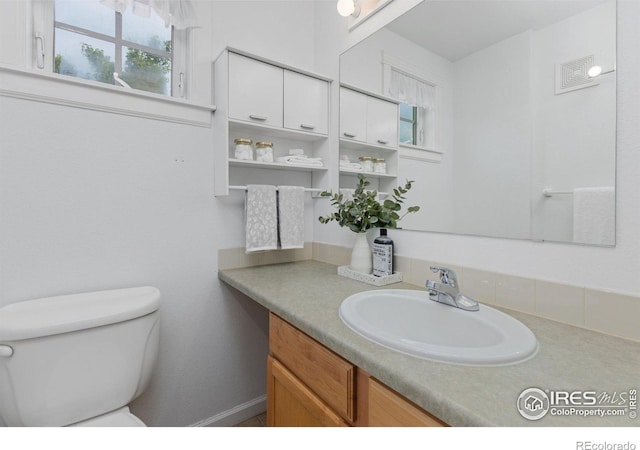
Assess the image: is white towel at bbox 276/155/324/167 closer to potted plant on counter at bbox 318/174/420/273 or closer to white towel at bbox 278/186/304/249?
white towel at bbox 278/186/304/249

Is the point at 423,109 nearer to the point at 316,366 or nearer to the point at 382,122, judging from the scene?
the point at 382,122

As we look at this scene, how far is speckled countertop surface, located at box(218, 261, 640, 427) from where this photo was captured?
0.48 meters

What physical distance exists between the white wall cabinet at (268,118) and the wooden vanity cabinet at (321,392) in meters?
0.77

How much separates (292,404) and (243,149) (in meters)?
1.09

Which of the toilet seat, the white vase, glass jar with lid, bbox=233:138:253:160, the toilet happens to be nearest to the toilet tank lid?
the toilet

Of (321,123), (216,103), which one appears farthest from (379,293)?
(216,103)

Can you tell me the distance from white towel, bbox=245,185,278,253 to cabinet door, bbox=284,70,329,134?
376 mm

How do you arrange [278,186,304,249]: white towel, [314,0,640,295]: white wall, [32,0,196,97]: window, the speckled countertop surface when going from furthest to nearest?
[278,186,304,249]: white towel → [32,0,196,97]: window → [314,0,640,295]: white wall → the speckled countertop surface

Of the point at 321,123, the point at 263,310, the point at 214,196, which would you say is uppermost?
the point at 321,123

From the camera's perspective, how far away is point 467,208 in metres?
1.10

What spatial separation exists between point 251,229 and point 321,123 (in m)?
0.71

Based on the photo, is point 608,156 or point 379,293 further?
point 379,293

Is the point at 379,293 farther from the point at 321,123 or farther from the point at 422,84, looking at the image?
the point at 321,123

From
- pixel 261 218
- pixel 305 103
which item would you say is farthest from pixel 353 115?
pixel 261 218
